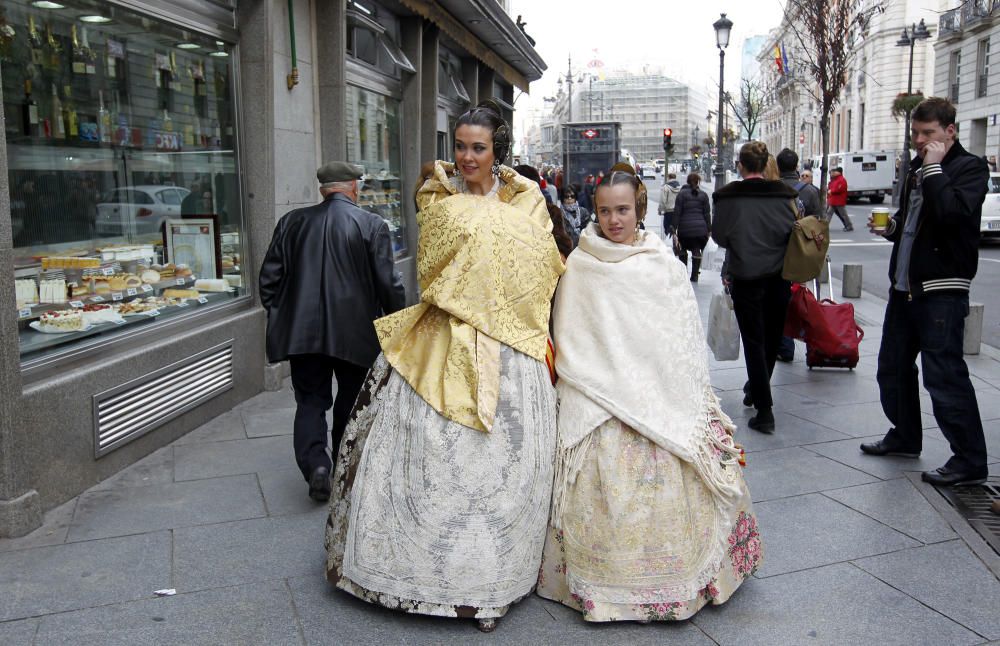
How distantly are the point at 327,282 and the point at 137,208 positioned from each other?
2.22 meters

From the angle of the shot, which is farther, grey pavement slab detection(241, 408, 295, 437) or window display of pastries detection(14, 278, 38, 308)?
grey pavement slab detection(241, 408, 295, 437)

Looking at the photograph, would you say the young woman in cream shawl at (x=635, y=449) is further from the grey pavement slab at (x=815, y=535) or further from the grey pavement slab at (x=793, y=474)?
the grey pavement slab at (x=793, y=474)

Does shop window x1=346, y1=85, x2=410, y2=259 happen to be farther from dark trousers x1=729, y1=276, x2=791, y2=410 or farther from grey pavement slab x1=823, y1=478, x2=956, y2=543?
grey pavement slab x1=823, y1=478, x2=956, y2=543

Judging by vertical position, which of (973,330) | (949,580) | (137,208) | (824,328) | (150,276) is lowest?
(949,580)

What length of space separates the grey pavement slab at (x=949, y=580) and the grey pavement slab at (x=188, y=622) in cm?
235

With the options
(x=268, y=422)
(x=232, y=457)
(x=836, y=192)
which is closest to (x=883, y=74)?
(x=836, y=192)

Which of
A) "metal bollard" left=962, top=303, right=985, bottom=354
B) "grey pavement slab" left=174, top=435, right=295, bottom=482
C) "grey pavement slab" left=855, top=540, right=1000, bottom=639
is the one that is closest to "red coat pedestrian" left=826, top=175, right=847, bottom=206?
"metal bollard" left=962, top=303, right=985, bottom=354

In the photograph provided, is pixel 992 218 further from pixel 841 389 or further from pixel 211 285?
pixel 211 285

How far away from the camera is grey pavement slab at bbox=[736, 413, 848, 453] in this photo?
5816mm

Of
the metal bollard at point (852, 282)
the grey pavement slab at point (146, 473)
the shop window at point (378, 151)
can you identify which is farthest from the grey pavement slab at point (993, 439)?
the metal bollard at point (852, 282)

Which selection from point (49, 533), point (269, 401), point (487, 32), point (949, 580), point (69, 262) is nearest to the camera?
point (949, 580)

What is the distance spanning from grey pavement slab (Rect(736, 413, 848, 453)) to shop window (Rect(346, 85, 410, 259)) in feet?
15.6

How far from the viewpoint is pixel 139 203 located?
20.5 feet

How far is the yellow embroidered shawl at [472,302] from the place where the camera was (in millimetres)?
3359
